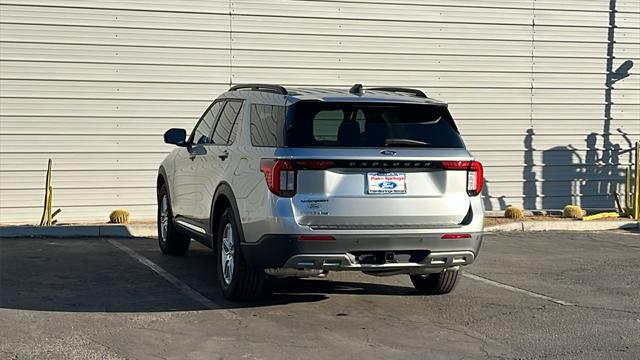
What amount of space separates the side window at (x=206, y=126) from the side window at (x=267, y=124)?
3.99 ft

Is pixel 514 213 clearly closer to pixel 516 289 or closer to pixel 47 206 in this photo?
pixel 516 289

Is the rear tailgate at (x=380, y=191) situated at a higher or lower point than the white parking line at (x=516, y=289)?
higher

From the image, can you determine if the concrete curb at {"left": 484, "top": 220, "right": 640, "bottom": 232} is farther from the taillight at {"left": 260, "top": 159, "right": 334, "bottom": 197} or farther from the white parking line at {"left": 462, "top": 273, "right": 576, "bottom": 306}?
the taillight at {"left": 260, "top": 159, "right": 334, "bottom": 197}

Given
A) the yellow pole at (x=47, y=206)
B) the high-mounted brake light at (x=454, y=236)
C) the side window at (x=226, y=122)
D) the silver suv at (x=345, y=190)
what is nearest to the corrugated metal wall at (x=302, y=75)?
the yellow pole at (x=47, y=206)

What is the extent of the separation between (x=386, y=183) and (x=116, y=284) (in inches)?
117

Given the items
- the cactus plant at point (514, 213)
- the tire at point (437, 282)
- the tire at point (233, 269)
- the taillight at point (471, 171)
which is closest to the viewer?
the taillight at point (471, 171)

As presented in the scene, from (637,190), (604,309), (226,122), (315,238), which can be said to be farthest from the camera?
(637,190)

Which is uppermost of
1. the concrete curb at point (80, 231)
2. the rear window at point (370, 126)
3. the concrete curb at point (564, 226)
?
the rear window at point (370, 126)

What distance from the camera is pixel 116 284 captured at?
8.80m

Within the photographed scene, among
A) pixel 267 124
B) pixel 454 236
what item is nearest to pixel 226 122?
pixel 267 124

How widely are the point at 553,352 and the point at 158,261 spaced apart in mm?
5030

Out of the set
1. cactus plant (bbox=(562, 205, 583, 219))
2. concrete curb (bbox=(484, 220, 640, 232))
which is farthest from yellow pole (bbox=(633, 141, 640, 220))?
cactus plant (bbox=(562, 205, 583, 219))

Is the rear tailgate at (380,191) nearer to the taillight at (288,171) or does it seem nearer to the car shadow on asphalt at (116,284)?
the taillight at (288,171)

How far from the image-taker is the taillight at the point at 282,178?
7199 millimetres
